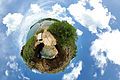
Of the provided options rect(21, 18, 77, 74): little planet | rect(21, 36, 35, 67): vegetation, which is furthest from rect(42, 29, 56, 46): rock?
rect(21, 36, 35, 67): vegetation

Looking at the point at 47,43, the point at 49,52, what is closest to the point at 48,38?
the point at 47,43

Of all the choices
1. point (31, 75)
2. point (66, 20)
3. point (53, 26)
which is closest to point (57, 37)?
point (53, 26)

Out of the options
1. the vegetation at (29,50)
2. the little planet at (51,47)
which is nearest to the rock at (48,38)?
the little planet at (51,47)

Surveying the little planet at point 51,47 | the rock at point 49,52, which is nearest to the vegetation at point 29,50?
the little planet at point 51,47

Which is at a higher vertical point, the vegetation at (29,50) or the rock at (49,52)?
the vegetation at (29,50)

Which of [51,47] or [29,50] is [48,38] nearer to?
[51,47]

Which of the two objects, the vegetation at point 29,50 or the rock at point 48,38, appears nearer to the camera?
the rock at point 48,38

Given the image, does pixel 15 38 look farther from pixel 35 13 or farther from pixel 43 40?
pixel 43 40

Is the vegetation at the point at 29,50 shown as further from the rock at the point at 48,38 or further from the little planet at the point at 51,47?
the rock at the point at 48,38
